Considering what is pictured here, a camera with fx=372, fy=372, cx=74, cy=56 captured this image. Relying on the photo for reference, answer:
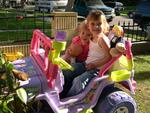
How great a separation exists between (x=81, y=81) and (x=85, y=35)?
706mm

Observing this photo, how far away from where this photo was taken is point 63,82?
429 centimetres

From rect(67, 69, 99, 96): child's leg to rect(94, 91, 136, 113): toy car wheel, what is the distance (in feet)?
1.02

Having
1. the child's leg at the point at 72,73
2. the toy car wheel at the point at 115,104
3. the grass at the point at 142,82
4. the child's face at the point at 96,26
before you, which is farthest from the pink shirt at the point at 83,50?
the grass at the point at 142,82

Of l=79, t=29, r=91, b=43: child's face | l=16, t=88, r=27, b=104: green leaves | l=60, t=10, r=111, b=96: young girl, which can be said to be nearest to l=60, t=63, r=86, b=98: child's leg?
l=60, t=10, r=111, b=96: young girl

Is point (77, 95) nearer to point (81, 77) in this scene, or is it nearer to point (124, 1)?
point (81, 77)

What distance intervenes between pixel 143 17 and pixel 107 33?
1176cm

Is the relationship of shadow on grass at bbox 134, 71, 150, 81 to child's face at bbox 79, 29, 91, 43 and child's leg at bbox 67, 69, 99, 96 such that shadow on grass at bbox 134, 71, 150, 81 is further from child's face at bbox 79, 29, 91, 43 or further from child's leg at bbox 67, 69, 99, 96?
child's leg at bbox 67, 69, 99, 96

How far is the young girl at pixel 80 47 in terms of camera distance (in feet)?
15.9

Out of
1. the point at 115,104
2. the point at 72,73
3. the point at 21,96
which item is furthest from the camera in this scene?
the point at 72,73

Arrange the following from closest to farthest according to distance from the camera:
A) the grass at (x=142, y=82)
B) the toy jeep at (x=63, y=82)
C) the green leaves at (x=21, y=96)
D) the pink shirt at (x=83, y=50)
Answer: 1. the green leaves at (x=21, y=96)
2. the toy jeep at (x=63, y=82)
3. the pink shirt at (x=83, y=50)
4. the grass at (x=142, y=82)

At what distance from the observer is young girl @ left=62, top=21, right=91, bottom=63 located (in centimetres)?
484

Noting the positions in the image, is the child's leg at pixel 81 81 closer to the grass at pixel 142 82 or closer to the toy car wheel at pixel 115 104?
the toy car wheel at pixel 115 104

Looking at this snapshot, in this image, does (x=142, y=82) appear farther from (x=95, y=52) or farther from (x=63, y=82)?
(x=63, y=82)

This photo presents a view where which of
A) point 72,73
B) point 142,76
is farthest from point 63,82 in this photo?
point 142,76
